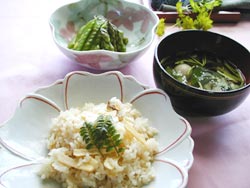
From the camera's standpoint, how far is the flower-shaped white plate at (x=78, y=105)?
780mm

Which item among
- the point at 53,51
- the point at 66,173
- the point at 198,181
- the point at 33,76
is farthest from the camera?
the point at 53,51

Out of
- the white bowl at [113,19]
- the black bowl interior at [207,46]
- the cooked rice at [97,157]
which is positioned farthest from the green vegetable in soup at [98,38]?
the cooked rice at [97,157]

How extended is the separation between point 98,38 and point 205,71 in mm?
344

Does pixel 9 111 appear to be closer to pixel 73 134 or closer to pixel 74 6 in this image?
pixel 73 134

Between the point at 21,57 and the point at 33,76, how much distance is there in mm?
108

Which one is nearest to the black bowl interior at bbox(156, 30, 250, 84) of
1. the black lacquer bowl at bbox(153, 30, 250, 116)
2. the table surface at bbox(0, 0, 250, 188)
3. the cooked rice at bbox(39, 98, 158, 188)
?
the black lacquer bowl at bbox(153, 30, 250, 116)

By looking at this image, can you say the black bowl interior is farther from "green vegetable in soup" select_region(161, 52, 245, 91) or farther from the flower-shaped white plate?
the flower-shaped white plate

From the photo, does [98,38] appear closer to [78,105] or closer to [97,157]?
[78,105]

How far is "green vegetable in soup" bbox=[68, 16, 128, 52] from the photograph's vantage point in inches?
43.9

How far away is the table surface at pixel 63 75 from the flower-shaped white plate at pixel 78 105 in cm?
6

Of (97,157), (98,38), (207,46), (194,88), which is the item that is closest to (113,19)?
(98,38)

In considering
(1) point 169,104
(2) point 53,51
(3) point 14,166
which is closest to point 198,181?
(1) point 169,104

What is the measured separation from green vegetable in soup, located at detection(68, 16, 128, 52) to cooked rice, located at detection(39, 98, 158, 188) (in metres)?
0.28

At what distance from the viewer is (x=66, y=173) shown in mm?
761
